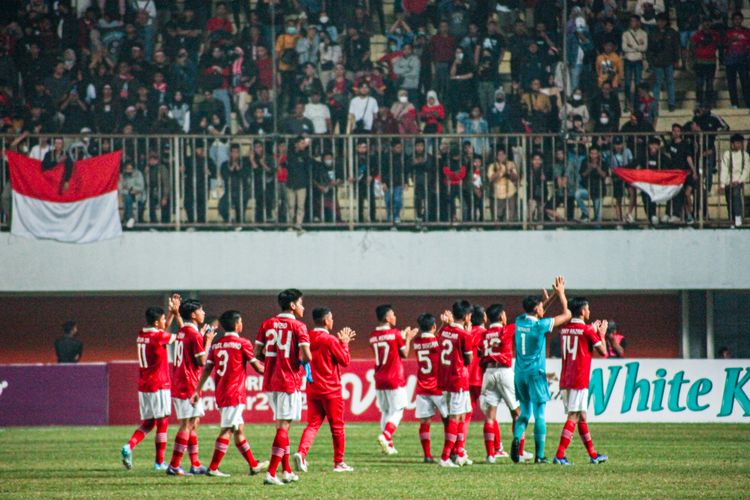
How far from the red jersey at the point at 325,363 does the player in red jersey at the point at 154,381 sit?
183 centimetres

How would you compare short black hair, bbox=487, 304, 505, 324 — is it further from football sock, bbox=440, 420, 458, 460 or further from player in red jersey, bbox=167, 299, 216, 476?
player in red jersey, bbox=167, 299, 216, 476

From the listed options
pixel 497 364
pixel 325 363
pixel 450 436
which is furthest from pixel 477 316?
pixel 325 363

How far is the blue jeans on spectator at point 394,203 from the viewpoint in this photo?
24875mm

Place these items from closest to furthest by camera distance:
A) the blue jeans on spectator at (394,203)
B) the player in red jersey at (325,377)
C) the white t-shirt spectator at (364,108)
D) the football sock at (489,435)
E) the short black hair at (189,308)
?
1. the player in red jersey at (325,377)
2. the short black hair at (189,308)
3. the football sock at (489,435)
4. the blue jeans on spectator at (394,203)
5. the white t-shirt spectator at (364,108)

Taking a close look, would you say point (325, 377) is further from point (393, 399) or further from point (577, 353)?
point (393, 399)

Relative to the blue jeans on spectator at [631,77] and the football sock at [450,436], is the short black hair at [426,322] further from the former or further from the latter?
the blue jeans on spectator at [631,77]

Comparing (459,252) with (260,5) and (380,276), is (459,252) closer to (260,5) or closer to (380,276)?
(380,276)

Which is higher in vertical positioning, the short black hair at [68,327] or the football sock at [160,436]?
the short black hair at [68,327]

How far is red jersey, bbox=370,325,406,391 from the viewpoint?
17.7m

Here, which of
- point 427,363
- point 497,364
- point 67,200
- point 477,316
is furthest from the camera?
point 67,200

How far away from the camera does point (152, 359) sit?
50.4 feet

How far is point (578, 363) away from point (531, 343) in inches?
24.6

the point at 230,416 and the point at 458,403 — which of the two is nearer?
the point at 230,416

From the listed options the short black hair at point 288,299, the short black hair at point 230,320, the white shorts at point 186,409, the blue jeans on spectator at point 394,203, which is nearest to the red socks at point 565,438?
the short black hair at point 288,299
